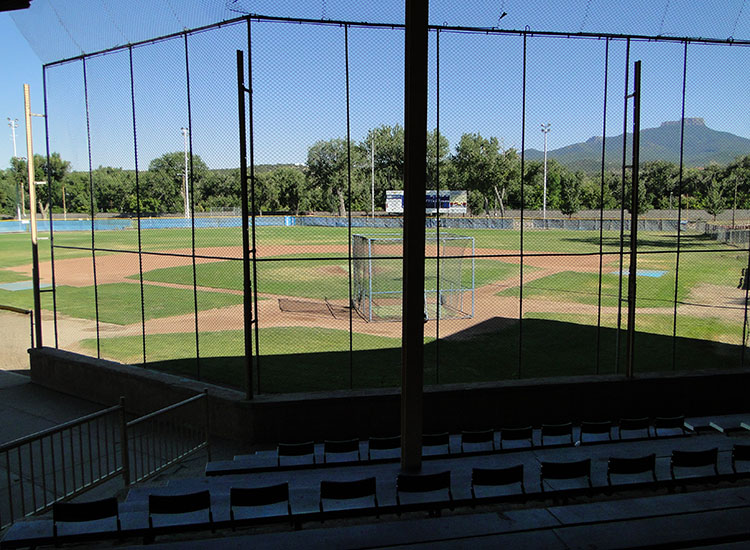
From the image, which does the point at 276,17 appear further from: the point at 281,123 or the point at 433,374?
Answer: the point at 433,374

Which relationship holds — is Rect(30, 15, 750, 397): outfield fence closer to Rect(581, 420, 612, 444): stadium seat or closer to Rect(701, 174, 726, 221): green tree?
Rect(581, 420, 612, 444): stadium seat

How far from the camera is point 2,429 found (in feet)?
35.3

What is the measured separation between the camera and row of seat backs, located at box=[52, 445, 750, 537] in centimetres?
547

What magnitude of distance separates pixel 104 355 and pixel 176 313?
7.02m

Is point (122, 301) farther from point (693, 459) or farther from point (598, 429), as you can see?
point (693, 459)

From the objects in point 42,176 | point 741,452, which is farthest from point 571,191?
point 42,176

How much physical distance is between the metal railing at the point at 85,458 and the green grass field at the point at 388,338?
317 cm

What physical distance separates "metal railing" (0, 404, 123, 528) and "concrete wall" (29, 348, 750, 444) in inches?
54.9

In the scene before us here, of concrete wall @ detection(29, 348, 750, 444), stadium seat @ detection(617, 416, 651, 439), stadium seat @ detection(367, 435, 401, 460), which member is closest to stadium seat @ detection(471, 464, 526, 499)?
stadium seat @ detection(367, 435, 401, 460)

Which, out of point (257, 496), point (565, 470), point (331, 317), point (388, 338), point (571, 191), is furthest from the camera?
point (571, 191)

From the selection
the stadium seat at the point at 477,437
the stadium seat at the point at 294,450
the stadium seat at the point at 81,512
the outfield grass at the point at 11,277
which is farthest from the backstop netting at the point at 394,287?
the outfield grass at the point at 11,277

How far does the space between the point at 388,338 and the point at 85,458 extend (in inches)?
430

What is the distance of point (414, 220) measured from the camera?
7055 millimetres

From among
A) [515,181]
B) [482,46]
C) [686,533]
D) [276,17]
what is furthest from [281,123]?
[515,181]
